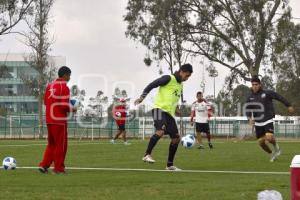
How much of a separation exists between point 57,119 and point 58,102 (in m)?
0.32

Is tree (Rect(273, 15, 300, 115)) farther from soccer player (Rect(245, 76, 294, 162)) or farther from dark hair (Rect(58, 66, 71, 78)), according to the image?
dark hair (Rect(58, 66, 71, 78))

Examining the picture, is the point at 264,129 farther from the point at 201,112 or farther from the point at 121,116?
the point at 121,116

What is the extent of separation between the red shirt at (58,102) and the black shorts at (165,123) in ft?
6.60

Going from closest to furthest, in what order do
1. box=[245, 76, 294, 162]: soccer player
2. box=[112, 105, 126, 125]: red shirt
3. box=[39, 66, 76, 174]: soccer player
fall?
box=[39, 66, 76, 174]: soccer player
box=[245, 76, 294, 162]: soccer player
box=[112, 105, 126, 125]: red shirt

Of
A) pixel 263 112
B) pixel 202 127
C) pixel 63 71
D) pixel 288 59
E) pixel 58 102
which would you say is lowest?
pixel 202 127

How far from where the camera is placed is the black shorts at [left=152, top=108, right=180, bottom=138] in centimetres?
1314

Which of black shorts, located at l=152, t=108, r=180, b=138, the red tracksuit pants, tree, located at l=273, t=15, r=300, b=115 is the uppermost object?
tree, located at l=273, t=15, r=300, b=115

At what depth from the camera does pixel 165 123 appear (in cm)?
1323

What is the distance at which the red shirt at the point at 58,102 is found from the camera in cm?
1200

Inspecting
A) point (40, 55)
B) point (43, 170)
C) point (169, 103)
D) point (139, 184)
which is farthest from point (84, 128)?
point (139, 184)

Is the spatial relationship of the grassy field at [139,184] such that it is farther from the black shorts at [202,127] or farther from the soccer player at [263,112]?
the black shorts at [202,127]

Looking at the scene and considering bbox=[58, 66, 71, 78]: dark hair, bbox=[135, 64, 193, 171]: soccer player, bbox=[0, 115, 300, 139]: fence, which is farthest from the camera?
bbox=[0, 115, 300, 139]: fence

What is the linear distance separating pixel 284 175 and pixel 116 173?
9.49ft

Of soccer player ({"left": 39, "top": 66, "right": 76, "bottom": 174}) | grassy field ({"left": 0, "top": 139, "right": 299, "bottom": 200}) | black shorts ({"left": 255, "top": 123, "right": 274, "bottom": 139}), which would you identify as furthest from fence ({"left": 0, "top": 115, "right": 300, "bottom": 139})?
grassy field ({"left": 0, "top": 139, "right": 299, "bottom": 200})
